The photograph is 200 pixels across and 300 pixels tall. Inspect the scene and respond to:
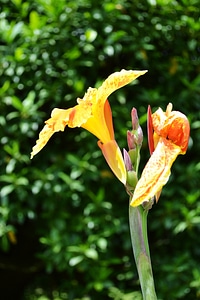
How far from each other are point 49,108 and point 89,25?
0.53 meters

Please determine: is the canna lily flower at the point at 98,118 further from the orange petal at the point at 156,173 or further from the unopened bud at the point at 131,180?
the orange petal at the point at 156,173

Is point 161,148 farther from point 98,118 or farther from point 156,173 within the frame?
point 98,118

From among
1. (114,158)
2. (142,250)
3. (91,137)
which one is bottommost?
(91,137)

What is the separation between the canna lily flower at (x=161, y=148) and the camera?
1043mm

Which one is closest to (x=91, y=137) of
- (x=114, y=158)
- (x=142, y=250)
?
(x=114, y=158)

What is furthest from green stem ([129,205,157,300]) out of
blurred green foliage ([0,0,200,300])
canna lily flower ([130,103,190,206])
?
blurred green foliage ([0,0,200,300])

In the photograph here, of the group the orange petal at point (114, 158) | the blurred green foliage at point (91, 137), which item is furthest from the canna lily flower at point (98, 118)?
the blurred green foliage at point (91, 137)

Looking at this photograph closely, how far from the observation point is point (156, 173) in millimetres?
1060

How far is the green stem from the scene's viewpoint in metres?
1.15

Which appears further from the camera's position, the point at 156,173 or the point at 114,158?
the point at 114,158

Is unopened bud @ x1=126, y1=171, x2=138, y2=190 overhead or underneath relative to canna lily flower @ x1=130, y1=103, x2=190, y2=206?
underneath

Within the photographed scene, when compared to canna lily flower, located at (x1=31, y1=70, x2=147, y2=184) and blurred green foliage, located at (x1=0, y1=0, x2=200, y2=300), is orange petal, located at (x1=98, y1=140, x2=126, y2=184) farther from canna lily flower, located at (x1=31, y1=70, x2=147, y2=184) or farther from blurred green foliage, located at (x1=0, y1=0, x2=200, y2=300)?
blurred green foliage, located at (x1=0, y1=0, x2=200, y2=300)

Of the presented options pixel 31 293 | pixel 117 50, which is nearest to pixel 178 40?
pixel 117 50

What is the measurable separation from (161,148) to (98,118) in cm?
20
